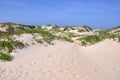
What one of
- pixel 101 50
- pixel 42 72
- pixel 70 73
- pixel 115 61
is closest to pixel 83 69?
pixel 70 73

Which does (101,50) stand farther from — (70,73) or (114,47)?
(70,73)

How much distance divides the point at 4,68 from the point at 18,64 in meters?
1.22

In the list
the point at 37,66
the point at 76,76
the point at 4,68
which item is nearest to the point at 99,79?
the point at 76,76

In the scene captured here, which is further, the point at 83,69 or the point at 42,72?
the point at 83,69

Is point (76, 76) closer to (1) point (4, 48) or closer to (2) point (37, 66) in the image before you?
(2) point (37, 66)

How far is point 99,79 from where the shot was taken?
9328 mm

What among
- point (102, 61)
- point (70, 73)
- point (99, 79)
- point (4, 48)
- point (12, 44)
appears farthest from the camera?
point (12, 44)

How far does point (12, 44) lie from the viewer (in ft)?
52.9

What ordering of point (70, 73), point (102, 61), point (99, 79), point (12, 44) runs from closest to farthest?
point (99, 79) < point (70, 73) < point (102, 61) < point (12, 44)

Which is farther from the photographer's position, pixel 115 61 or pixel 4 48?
pixel 4 48

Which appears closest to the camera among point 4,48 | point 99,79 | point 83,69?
point 99,79

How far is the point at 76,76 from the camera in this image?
31.2ft

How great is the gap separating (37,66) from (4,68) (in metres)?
1.69

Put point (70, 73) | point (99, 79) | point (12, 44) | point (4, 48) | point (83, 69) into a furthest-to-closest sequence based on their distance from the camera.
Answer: point (12, 44)
point (4, 48)
point (83, 69)
point (70, 73)
point (99, 79)
